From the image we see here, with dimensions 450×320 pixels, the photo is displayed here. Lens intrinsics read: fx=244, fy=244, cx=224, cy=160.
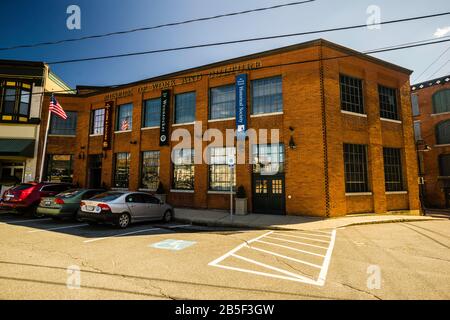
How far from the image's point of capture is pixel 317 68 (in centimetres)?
1359

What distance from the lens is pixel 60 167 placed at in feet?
69.2

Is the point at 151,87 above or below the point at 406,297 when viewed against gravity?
above

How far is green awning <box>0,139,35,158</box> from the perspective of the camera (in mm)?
18984

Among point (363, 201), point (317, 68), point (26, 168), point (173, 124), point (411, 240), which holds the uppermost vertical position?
point (317, 68)

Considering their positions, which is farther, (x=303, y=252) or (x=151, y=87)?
(x=151, y=87)

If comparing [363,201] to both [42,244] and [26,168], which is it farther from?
[26,168]

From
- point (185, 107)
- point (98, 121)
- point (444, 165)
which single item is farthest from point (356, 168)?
point (98, 121)

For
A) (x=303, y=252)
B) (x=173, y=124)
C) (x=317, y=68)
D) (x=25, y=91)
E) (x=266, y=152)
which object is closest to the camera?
(x=303, y=252)

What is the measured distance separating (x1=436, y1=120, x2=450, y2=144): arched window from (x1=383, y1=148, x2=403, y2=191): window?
15.7 meters

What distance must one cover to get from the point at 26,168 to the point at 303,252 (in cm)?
2294

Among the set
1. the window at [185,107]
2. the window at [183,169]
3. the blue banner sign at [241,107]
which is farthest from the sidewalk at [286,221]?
the window at [185,107]

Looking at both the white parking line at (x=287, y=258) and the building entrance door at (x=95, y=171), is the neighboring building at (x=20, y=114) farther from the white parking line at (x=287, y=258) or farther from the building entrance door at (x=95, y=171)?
the white parking line at (x=287, y=258)

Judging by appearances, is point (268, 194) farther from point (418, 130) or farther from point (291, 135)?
point (418, 130)

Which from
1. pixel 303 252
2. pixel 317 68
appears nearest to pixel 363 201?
pixel 317 68
